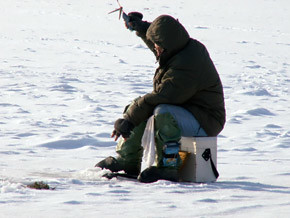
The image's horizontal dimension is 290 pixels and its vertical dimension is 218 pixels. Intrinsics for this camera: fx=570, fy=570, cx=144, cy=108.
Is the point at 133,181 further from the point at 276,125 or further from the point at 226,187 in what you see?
the point at 276,125

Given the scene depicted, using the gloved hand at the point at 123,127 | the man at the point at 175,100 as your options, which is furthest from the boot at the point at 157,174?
the gloved hand at the point at 123,127

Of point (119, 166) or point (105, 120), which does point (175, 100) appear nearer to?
point (119, 166)

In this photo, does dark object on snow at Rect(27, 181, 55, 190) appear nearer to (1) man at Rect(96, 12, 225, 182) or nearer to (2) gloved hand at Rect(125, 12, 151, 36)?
(1) man at Rect(96, 12, 225, 182)

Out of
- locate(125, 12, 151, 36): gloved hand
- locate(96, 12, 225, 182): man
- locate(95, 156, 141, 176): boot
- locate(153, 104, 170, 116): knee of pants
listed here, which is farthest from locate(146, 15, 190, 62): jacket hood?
locate(95, 156, 141, 176): boot

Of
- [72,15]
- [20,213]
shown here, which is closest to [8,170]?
[20,213]

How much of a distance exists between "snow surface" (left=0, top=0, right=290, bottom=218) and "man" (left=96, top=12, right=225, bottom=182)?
0.33 m

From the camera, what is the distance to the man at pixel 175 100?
12.7 feet

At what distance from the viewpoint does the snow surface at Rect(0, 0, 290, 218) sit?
9.78ft

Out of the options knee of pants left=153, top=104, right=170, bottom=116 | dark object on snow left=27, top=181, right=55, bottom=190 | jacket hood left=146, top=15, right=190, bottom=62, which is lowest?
dark object on snow left=27, top=181, right=55, bottom=190

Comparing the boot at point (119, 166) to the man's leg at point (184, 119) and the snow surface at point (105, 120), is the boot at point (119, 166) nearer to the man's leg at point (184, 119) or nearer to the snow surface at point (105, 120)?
the snow surface at point (105, 120)

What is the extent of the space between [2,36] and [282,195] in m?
17.4

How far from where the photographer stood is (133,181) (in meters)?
3.91

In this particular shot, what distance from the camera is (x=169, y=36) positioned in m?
3.92

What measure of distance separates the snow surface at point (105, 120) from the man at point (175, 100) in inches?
13.0
